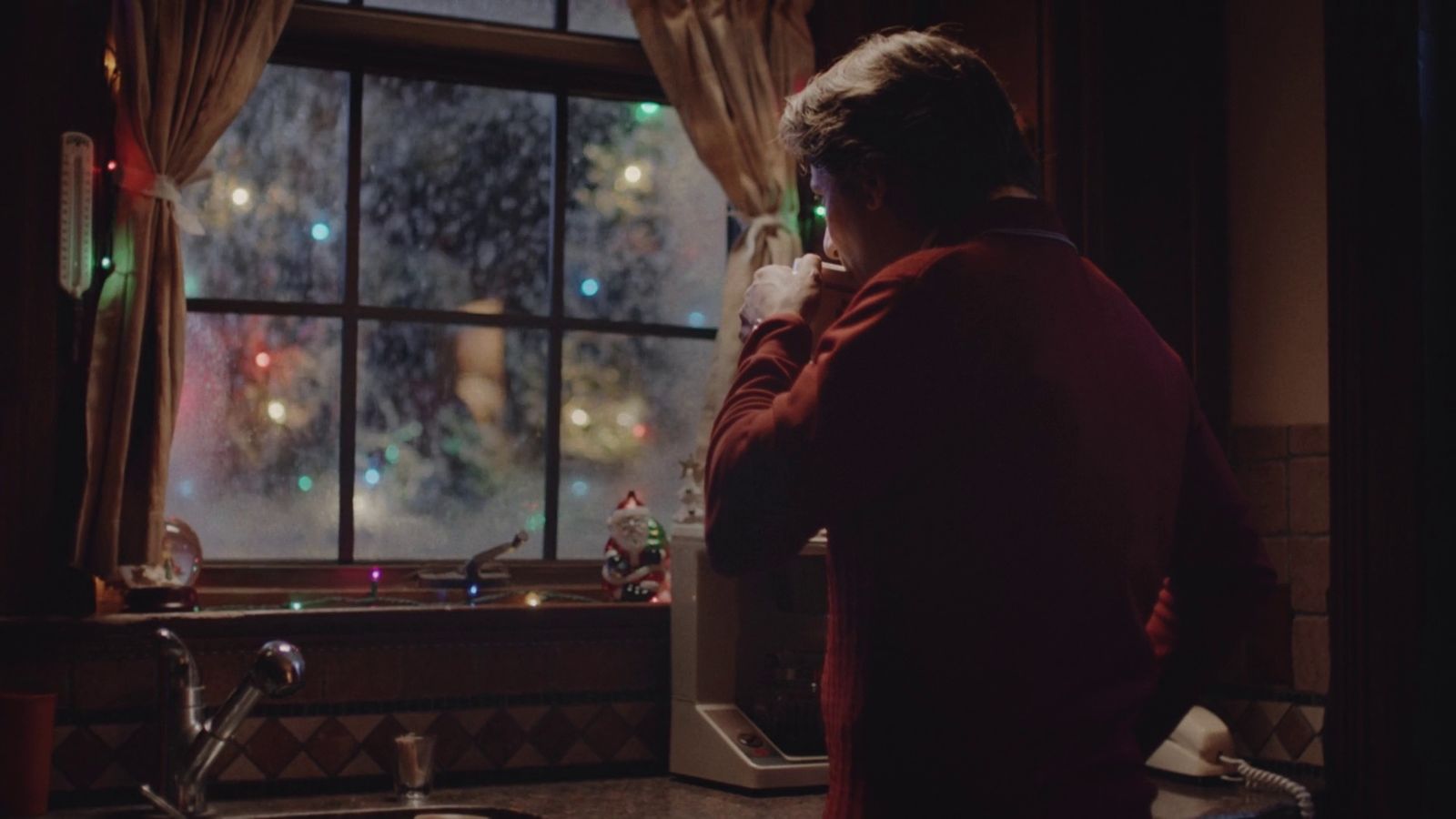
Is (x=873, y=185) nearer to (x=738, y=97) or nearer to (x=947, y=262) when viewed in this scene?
(x=947, y=262)

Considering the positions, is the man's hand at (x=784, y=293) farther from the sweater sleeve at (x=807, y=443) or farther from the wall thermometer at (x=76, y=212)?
the wall thermometer at (x=76, y=212)

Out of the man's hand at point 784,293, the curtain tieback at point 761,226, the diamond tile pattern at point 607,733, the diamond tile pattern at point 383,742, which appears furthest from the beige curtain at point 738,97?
the man's hand at point 784,293

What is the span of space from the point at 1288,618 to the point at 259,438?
6.71 ft

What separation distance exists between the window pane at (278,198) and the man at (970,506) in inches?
75.0

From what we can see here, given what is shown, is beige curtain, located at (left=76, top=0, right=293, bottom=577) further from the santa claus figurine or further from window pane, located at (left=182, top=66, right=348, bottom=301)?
the santa claus figurine

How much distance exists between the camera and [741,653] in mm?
2479

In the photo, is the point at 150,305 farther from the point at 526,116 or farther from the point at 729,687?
the point at 729,687

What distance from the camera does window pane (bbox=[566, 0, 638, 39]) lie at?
3.13 meters

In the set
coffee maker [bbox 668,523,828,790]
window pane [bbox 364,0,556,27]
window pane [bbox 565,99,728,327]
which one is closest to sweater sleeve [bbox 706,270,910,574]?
coffee maker [bbox 668,523,828,790]

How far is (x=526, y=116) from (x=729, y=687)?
138 cm

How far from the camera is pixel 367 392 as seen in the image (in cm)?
292

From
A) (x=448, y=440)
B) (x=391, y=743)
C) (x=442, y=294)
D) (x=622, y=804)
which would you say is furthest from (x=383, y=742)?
(x=442, y=294)

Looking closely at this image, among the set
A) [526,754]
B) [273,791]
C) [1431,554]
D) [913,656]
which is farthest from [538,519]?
[913,656]

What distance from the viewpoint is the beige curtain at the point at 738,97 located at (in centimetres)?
304
